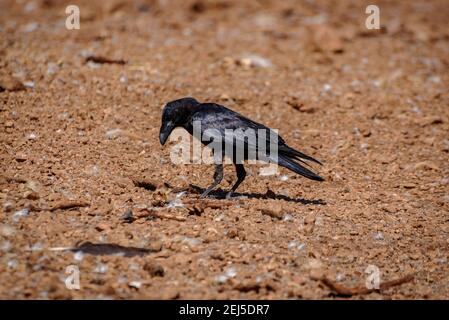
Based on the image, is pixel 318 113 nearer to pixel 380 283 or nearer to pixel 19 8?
pixel 380 283

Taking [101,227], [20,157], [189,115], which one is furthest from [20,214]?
[189,115]

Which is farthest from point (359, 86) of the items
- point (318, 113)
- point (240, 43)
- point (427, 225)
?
point (427, 225)

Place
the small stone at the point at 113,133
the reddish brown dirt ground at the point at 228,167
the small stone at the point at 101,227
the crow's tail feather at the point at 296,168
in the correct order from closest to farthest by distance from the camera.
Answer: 1. the reddish brown dirt ground at the point at 228,167
2. the small stone at the point at 101,227
3. the crow's tail feather at the point at 296,168
4. the small stone at the point at 113,133

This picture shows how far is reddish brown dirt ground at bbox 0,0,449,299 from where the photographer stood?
21.2ft

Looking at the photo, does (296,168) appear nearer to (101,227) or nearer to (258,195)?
(258,195)

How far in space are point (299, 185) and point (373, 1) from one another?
9.97 metres

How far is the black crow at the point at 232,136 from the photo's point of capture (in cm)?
816

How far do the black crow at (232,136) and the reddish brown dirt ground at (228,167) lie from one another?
Answer: 44cm

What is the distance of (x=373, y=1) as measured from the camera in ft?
57.6

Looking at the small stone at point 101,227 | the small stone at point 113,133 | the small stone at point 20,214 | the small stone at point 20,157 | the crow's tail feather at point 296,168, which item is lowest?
the small stone at point 101,227

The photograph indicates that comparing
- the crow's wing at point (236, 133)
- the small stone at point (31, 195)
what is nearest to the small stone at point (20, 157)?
the small stone at point (31, 195)

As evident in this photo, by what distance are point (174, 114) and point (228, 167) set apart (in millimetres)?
1351

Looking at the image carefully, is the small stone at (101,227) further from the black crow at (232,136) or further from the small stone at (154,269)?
the black crow at (232,136)

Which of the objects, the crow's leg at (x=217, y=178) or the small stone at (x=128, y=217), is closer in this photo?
the small stone at (x=128, y=217)
